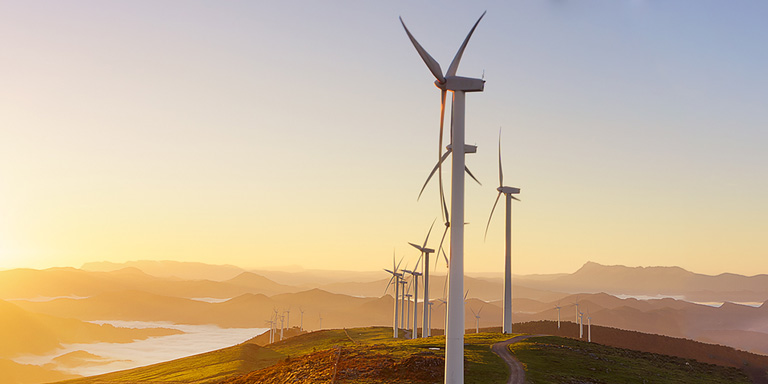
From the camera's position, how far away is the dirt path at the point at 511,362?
7056 centimetres

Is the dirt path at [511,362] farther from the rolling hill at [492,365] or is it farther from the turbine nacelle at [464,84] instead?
the turbine nacelle at [464,84]

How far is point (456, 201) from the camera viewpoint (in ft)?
160

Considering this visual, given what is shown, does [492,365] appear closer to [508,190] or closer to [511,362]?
[511,362]

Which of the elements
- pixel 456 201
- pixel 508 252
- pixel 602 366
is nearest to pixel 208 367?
pixel 508 252

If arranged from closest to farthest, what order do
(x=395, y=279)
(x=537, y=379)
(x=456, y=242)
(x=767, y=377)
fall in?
(x=456, y=242) → (x=537, y=379) → (x=767, y=377) → (x=395, y=279)

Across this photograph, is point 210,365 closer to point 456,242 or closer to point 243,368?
point 243,368

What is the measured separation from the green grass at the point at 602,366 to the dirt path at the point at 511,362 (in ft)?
3.27

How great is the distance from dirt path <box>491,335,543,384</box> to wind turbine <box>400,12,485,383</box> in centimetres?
2417

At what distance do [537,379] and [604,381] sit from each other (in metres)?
11.4

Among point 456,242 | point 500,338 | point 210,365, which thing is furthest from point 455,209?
point 210,365

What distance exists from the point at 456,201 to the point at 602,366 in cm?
5303

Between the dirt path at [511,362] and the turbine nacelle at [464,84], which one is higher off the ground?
the turbine nacelle at [464,84]

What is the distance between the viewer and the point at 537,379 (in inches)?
2793

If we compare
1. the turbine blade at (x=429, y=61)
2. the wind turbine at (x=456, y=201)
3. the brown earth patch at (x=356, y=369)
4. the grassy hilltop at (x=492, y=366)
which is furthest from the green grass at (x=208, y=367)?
the turbine blade at (x=429, y=61)
